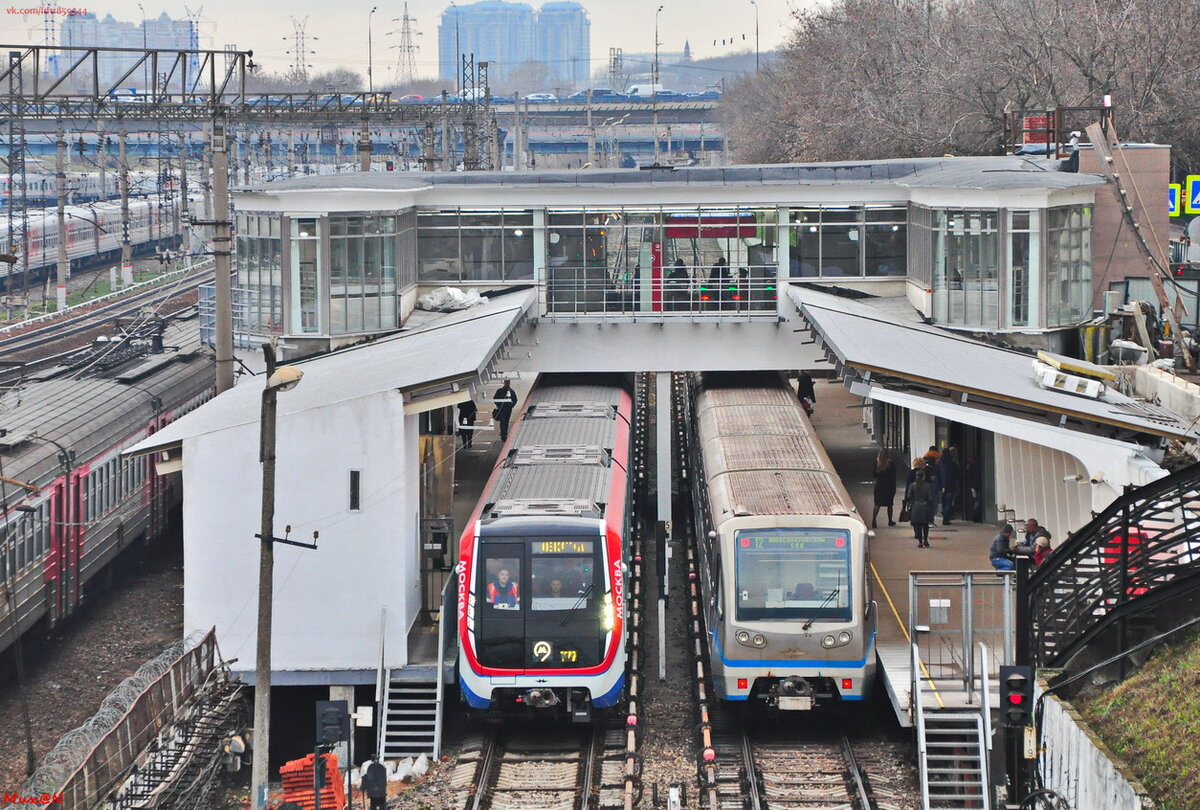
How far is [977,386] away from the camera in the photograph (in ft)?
70.3

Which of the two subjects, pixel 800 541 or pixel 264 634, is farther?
pixel 800 541

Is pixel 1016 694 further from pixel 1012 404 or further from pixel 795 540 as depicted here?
pixel 1012 404

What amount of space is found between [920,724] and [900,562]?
6.65 metres

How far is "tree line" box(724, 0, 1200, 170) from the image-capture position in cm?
4888

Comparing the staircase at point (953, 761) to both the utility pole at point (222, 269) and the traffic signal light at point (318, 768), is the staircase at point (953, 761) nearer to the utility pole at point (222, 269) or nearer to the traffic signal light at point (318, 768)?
the traffic signal light at point (318, 768)

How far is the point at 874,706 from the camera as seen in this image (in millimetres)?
21047

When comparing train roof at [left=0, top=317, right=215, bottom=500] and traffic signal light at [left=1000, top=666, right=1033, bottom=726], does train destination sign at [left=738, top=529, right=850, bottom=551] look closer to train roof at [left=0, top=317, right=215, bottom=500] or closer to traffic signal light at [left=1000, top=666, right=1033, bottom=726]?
traffic signal light at [left=1000, top=666, right=1033, bottom=726]

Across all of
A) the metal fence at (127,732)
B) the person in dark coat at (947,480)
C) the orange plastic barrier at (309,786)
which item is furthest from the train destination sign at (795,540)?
the person in dark coat at (947,480)

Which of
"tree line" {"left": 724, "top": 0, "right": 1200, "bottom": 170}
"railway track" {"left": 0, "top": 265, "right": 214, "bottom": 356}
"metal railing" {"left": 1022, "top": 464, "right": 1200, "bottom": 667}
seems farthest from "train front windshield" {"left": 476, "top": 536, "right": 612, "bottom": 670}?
"railway track" {"left": 0, "top": 265, "right": 214, "bottom": 356}

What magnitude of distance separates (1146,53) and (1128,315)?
23.4 metres

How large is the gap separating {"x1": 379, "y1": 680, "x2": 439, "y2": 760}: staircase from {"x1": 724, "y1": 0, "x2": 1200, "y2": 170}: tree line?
888 inches

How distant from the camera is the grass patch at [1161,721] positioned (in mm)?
10891

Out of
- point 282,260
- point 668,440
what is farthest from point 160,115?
point 668,440

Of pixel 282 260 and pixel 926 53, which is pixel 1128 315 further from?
pixel 926 53
